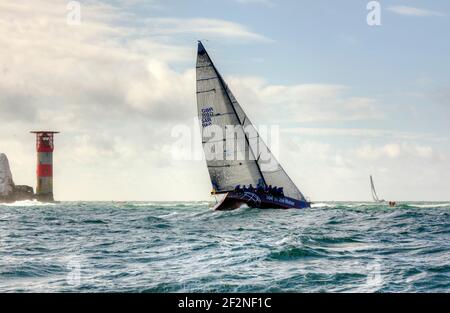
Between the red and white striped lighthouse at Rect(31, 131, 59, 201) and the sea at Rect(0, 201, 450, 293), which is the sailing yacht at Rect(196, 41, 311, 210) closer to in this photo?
the sea at Rect(0, 201, 450, 293)

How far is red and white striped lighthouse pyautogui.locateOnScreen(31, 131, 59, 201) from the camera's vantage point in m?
107

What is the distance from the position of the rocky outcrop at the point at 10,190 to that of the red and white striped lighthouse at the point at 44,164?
1045 cm

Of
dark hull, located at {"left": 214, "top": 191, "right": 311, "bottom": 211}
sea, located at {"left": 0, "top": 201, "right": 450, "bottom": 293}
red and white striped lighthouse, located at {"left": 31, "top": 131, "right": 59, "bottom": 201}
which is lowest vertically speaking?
sea, located at {"left": 0, "top": 201, "right": 450, "bottom": 293}

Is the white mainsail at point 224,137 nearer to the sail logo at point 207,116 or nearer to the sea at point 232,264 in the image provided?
the sail logo at point 207,116

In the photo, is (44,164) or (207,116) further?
(44,164)

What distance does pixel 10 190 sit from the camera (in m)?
121

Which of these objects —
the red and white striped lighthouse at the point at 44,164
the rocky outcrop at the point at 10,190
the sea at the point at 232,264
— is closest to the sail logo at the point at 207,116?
the sea at the point at 232,264

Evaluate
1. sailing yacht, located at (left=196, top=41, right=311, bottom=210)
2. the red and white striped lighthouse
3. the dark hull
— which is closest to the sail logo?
sailing yacht, located at (left=196, top=41, right=311, bottom=210)

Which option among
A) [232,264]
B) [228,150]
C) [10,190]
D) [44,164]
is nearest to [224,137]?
[228,150]

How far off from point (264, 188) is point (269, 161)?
353 cm

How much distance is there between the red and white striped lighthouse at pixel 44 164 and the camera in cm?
10656

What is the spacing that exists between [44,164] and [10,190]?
18.7 meters

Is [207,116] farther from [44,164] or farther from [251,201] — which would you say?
[44,164]
